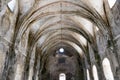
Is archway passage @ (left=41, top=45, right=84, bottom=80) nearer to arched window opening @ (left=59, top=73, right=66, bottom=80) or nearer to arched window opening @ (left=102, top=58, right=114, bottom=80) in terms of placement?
arched window opening @ (left=59, top=73, right=66, bottom=80)

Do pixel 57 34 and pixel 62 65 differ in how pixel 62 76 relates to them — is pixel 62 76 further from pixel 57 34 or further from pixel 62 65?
pixel 57 34

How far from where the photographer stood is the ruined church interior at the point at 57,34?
9.91 meters

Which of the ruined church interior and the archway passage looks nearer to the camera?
the ruined church interior

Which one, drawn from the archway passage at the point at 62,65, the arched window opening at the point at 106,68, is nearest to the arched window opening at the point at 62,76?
the archway passage at the point at 62,65

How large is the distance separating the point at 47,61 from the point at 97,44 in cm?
955

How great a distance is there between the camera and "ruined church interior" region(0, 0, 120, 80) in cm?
991

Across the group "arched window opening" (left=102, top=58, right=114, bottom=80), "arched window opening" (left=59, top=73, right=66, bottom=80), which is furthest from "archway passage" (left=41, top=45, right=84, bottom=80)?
"arched window opening" (left=102, top=58, right=114, bottom=80)

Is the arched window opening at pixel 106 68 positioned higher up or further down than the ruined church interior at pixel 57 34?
further down

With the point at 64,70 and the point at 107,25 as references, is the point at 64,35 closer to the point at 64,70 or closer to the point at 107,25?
the point at 64,70

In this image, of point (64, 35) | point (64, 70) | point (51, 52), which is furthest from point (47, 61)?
point (64, 35)

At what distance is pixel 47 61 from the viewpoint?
20.6 meters

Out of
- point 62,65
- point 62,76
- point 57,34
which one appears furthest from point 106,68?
point 62,65

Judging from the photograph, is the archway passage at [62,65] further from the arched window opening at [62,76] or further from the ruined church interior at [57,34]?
the ruined church interior at [57,34]

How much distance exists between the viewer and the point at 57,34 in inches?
731
